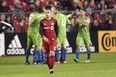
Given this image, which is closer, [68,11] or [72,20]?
[72,20]

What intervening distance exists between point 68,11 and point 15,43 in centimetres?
414

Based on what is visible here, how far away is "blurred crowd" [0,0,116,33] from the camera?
31.0m

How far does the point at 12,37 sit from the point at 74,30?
157 inches

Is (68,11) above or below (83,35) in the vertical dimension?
above

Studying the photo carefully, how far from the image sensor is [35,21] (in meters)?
23.9

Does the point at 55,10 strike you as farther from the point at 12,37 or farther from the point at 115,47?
the point at 115,47

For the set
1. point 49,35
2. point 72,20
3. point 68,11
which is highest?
point 68,11

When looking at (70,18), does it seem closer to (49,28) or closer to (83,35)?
(83,35)

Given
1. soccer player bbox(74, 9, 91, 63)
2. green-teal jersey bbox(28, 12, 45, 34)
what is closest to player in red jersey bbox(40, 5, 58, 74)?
green-teal jersey bbox(28, 12, 45, 34)

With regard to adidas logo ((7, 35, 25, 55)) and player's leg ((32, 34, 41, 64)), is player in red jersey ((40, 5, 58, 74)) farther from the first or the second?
adidas logo ((7, 35, 25, 55))

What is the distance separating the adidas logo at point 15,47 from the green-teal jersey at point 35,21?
21.6ft

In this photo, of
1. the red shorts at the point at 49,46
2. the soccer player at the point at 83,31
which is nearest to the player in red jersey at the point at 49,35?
the red shorts at the point at 49,46

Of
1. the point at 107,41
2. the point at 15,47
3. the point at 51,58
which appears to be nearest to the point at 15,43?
the point at 15,47

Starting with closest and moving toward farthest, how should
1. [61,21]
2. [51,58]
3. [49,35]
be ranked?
1. [51,58]
2. [49,35]
3. [61,21]
